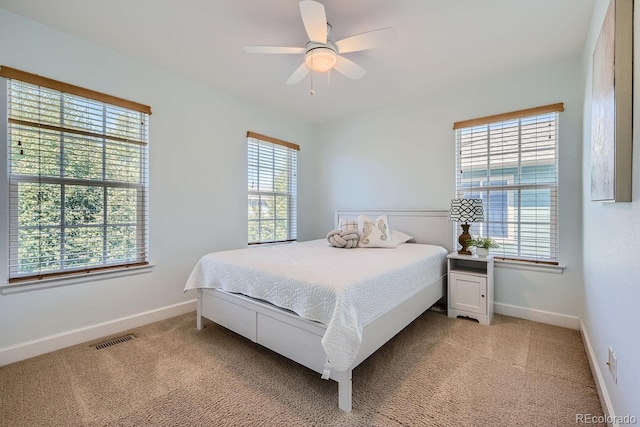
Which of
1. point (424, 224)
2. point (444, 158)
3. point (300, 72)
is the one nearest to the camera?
point (300, 72)

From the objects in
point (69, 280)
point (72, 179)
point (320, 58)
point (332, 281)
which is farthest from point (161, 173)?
point (332, 281)

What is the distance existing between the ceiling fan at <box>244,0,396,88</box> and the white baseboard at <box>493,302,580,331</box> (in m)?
2.89

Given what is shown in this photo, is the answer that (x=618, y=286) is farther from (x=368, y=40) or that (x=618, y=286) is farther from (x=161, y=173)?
(x=161, y=173)

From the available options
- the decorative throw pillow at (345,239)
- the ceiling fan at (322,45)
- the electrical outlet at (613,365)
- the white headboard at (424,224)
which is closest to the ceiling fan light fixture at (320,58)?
the ceiling fan at (322,45)

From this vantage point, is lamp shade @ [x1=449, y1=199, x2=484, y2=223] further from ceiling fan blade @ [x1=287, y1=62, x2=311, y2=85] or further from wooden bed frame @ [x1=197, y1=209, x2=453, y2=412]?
→ ceiling fan blade @ [x1=287, y1=62, x2=311, y2=85]

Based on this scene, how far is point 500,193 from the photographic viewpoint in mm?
3145

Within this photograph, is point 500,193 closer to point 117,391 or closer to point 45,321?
point 117,391

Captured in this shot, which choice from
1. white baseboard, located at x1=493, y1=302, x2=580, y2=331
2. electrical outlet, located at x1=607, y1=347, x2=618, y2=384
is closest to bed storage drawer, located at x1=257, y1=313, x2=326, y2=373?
electrical outlet, located at x1=607, y1=347, x2=618, y2=384

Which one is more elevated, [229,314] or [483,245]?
[483,245]

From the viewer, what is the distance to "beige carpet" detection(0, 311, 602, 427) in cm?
157

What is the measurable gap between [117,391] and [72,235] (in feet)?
4.66

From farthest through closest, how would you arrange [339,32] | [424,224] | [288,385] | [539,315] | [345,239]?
1. [424,224]
2. [345,239]
3. [539,315]
4. [339,32]
5. [288,385]

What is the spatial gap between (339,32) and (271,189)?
7.65ft

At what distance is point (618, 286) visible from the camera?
1.37 meters
